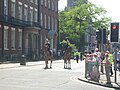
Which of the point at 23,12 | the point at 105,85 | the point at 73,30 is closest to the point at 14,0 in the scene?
the point at 23,12

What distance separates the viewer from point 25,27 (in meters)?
50.8

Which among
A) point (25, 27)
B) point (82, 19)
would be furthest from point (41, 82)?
point (82, 19)

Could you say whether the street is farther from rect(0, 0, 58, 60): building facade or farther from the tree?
the tree

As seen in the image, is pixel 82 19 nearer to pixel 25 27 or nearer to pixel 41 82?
pixel 25 27

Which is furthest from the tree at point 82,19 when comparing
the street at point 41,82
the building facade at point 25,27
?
the street at point 41,82

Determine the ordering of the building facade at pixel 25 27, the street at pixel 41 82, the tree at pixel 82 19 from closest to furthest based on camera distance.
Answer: the street at pixel 41 82 → the building facade at pixel 25 27 → the tree at pixel 82 19

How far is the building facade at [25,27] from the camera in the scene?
4450cm

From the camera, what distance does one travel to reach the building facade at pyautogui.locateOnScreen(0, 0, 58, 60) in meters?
44.5

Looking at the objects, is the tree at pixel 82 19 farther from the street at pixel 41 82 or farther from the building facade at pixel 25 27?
the street at pixel 41 82

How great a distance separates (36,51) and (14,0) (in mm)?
11423

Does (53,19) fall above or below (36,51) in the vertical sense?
above

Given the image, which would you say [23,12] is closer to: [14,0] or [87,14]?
[14,0]

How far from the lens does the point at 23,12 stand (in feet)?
167

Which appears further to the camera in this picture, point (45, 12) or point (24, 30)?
point (45, 12)
